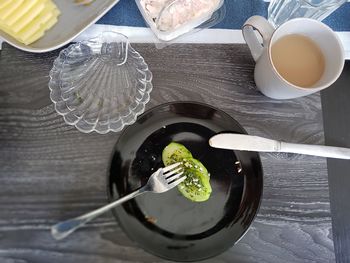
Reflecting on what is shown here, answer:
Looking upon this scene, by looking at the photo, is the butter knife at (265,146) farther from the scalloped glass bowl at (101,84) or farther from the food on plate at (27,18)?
the food on plate at (27,18)

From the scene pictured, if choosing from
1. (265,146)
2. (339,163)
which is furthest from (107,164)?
(339,163)

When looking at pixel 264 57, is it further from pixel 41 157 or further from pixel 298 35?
pixel 41 157

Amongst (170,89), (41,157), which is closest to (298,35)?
(170,89)

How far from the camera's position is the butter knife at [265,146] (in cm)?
55

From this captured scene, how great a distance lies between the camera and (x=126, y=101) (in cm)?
60

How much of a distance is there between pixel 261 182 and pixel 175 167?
121 millimetres

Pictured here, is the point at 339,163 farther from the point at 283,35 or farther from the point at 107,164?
the point at 107,164

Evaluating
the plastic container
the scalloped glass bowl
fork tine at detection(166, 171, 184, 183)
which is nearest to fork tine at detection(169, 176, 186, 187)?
fork tine at detection(166, 171, 184, 183)

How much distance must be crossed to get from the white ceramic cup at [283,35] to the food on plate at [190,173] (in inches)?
5.9

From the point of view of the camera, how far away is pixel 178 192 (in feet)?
1.82

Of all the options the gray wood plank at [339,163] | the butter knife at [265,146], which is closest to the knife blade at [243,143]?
the butter knife at [265,146]

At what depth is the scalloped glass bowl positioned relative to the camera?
22.6 inches

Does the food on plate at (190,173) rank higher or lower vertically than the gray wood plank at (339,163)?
higher

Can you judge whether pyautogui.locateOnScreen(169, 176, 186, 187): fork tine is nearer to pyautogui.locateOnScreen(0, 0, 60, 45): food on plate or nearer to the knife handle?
the knife handle
